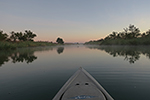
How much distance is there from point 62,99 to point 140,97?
295 centimetres

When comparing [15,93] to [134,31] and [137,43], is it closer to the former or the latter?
[137,43]

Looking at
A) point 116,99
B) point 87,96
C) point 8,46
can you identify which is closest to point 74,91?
point 87,96

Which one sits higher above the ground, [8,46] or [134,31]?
→ [134,31]

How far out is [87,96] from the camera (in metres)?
2.16

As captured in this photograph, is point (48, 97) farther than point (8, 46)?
No

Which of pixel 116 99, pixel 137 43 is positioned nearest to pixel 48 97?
pixel 116 99

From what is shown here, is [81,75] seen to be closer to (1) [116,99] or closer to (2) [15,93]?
(1) [116,99]

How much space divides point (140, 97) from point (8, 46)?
29.3 meters

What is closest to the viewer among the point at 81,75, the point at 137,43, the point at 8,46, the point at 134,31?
the point at 81,75

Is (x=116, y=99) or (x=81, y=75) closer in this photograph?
(x=116, y=99)

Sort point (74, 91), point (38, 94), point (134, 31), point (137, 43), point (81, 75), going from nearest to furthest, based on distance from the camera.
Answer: point (74, 91) → point (38, 94) → point (81, 75) → point (137, 43) → point (134, 31)

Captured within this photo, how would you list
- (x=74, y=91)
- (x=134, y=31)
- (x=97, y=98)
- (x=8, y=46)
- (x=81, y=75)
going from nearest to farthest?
(x=97, y=98) < (x=74, y=91) < (x=81, y=75) < (x=8, y=46) < (x=134, y=31)

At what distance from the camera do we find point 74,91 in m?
2.43

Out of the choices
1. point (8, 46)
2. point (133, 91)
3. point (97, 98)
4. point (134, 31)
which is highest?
point (134, 31)
